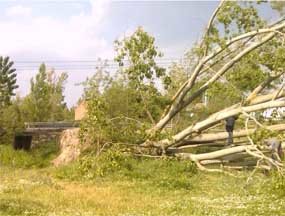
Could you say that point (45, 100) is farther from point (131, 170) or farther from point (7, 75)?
point (131, 170)

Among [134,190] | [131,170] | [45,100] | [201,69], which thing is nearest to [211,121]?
[201,69]

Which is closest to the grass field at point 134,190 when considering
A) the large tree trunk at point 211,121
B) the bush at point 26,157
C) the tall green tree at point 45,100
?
the large tree trunk at point 211,121

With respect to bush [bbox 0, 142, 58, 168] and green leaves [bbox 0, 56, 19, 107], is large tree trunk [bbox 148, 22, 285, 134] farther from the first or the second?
green leaves [bbox 0, 56, 19, 107]

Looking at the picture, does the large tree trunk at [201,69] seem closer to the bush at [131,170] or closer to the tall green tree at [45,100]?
the bush at [131,170]

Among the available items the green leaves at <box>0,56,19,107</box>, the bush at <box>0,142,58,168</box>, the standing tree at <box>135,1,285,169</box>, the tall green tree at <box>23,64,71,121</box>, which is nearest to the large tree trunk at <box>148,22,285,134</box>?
the standing tree at <box>135,1,285,169</box>

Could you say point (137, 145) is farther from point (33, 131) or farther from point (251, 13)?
point (33, 131)

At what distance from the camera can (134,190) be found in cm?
1652

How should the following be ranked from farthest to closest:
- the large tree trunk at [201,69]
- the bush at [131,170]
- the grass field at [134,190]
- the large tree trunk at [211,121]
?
the large tree trunk at [201,69] < the large tree trunk at [211,121] < the bush at [131,170] < the grass field at [134,190]

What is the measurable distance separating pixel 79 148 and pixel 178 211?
482 inches

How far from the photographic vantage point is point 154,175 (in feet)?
63.9

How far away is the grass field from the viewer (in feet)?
41.2

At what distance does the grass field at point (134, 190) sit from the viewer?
495 inches

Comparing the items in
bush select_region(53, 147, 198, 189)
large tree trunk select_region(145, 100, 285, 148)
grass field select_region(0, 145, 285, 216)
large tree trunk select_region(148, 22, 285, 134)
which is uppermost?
large tree trunk select_region(148, 22, 285, 134)

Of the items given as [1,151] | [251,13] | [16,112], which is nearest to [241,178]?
[251,13]
